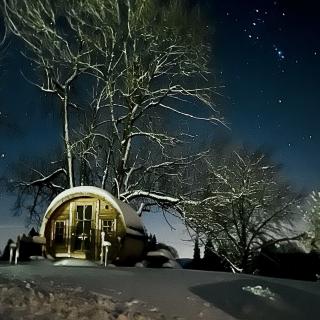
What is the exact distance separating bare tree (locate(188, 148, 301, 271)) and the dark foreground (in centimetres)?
1351

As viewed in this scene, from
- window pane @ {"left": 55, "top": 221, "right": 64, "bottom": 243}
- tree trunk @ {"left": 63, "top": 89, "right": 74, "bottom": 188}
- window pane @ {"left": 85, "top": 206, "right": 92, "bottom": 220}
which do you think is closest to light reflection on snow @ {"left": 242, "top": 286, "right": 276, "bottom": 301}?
window pane @ {"left": 85, "top": 206, "right": 92, "bottom": 220}

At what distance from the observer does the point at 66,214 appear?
17.2 meters

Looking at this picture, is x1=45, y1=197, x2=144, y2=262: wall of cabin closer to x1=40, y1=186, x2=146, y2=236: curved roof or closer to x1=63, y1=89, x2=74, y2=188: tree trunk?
x1=40, y1=186, x2=146, y2=236: curved roof

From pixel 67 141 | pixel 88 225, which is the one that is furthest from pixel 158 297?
pixel 67 141

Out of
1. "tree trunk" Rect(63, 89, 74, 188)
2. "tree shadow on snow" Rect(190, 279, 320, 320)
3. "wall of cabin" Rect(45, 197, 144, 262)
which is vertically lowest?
"tree shadow on snow" Rect(190, 279, 320, 320)

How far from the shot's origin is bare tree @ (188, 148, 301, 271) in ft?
79.1

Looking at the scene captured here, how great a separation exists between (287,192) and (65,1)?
17447 mm

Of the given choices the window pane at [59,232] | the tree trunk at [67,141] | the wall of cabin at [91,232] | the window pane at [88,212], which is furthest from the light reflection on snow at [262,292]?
the tree trunk at [67,141]

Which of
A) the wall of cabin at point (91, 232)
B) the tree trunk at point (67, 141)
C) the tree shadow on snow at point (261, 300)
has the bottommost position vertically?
the tree shadow on snow at point (261, 300)

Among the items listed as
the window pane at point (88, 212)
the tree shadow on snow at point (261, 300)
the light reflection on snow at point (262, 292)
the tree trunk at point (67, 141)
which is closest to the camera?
the tree shadow on snow at point (261, 300)

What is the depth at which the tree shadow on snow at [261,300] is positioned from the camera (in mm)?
7228

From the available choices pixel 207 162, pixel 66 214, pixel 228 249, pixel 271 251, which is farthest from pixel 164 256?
pixel 271 251

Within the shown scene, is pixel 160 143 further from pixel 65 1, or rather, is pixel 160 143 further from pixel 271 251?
pixel 271 251

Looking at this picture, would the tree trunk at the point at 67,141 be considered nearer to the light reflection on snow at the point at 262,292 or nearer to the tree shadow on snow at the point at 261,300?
the tree shadow on snow at the point at 261,300
